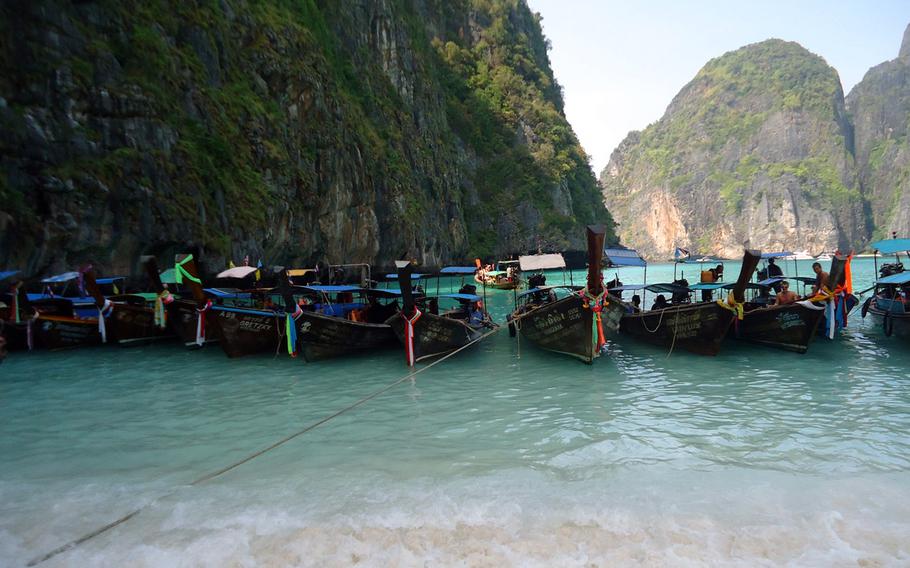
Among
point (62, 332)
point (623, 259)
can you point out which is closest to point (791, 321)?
point (623, 259)

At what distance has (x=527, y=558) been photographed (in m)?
3.96

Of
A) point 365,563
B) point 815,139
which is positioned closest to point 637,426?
point 365,563

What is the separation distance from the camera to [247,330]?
13625 millimetres

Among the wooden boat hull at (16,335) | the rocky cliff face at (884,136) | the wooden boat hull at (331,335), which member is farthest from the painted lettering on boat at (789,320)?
the rocky cliff face at (884,136)

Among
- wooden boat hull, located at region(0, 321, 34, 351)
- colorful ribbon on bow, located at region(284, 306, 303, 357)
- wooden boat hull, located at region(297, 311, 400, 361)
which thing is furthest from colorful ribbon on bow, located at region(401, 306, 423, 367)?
wooden boat hull, located at region(0, 321, 34, 351)

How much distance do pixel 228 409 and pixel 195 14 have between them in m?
26.6

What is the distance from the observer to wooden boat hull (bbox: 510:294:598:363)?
461 inches

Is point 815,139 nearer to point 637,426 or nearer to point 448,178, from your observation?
point 448,178

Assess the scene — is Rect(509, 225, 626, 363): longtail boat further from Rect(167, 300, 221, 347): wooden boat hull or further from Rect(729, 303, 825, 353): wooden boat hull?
Rect(167, 300, 221, 347): wooden boat hull

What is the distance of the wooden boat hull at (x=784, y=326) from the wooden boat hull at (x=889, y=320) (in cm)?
329

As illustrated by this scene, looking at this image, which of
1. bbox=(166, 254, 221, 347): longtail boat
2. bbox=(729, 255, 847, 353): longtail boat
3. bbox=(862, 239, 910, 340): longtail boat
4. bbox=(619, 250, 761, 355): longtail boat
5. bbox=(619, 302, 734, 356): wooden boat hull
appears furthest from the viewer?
bbox=(862, 239, 910, 340): longtail boat

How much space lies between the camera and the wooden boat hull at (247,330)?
1328 cm

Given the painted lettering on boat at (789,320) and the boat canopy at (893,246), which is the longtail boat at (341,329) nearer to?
the painted lettering on boat at (789,320)

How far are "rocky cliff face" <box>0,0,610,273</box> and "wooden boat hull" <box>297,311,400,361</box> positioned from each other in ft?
42.9
